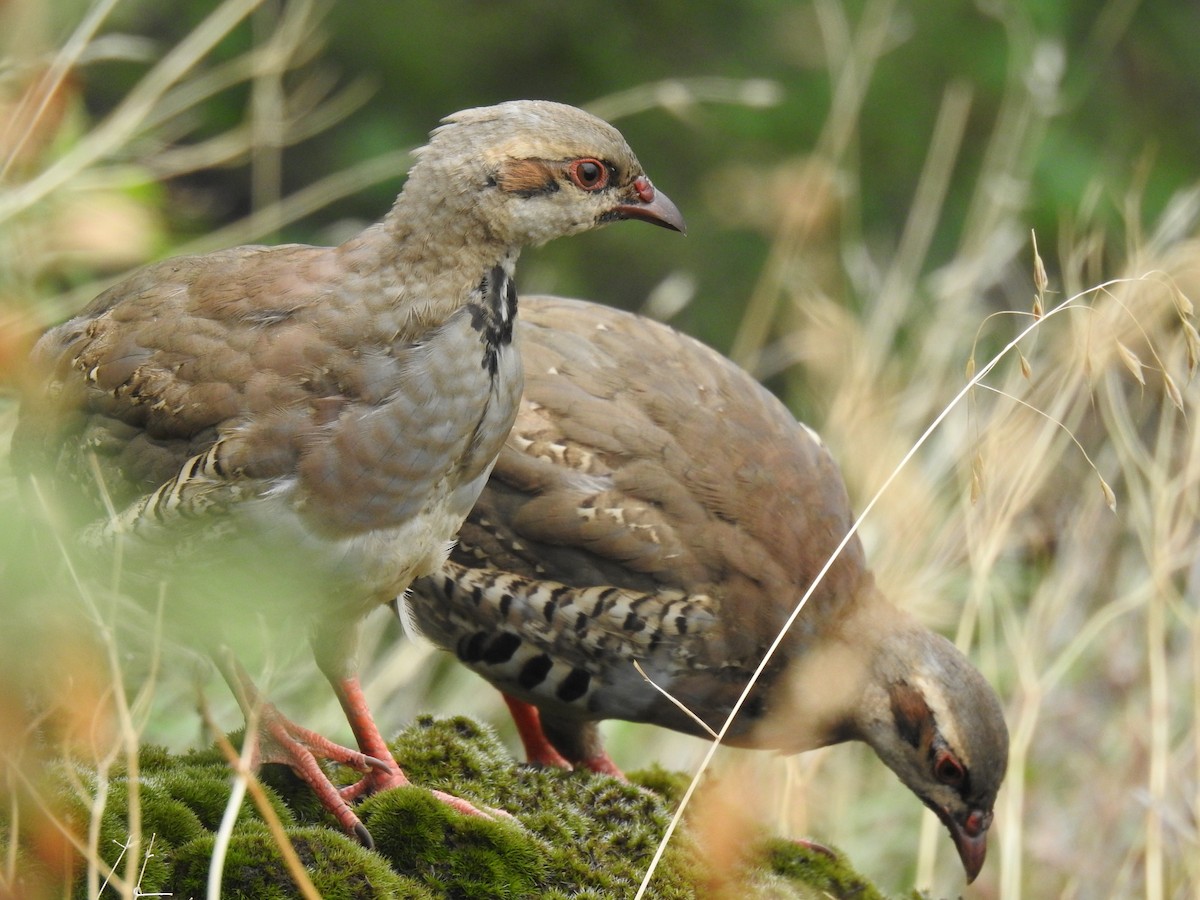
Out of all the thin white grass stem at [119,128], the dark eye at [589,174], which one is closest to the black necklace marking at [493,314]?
the dark eye at [589,174]

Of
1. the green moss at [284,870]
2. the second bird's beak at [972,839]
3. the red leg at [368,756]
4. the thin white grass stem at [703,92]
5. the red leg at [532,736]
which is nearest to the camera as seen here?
the green moss at [284,870]

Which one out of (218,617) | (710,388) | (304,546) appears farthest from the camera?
(710,388)

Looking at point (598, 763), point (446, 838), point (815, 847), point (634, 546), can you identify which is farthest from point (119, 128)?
point (815, 847)

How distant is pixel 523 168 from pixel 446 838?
1417 mm

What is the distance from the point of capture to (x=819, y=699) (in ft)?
13.1

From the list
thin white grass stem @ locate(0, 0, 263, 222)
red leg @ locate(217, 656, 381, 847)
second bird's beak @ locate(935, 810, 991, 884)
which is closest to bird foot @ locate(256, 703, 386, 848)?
red leg @ locate(217, 656, 381, 847)

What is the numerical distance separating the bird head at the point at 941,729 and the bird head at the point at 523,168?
1.59 metres

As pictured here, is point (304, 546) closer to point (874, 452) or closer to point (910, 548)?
point (910, 548)

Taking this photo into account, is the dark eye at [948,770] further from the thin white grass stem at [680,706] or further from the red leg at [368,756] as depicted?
the red leg at [368,756]

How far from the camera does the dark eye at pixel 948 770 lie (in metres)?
3.90

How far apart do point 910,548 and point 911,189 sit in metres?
3.75

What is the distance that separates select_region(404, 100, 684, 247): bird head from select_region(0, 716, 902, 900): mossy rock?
124 cm

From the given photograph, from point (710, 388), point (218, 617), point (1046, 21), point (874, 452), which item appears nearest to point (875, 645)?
point (710, 388)

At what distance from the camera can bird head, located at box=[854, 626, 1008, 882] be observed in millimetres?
3850
